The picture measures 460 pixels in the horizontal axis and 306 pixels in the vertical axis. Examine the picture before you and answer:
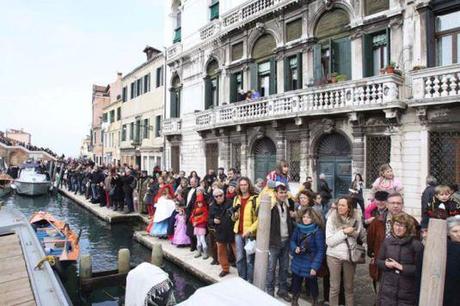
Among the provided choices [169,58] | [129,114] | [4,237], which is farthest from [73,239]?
[129,114]

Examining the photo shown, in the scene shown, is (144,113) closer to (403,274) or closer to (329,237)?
(329,237)

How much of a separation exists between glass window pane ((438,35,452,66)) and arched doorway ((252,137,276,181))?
21.5ft

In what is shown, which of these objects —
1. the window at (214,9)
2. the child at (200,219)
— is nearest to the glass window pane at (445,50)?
the child at (200,219)

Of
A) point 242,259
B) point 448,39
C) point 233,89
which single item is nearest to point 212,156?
point 233,89

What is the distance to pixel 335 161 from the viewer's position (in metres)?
12.0

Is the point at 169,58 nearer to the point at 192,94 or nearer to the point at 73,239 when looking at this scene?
the point at 192,94

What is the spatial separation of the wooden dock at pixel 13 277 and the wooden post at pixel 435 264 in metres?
4.56

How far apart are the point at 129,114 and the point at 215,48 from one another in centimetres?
1330

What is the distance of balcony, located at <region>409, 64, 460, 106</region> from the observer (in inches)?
335

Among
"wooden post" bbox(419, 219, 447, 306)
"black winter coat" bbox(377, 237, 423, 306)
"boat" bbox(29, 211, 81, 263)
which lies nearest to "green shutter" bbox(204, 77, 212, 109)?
"boat" bbox(29, 211, 81, 263)

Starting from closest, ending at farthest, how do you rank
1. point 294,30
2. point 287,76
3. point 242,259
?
point 242,259, point 294,30, point 287,76

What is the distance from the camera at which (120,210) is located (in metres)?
14.7

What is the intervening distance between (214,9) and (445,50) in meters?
12.0

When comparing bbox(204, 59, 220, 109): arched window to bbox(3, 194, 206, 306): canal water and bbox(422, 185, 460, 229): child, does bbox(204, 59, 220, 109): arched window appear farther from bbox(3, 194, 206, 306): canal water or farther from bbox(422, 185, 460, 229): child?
bbox(422, 185, 460, 229): child
